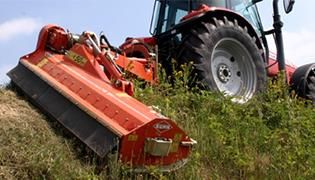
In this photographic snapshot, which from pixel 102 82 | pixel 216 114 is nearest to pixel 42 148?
pixel 102 82

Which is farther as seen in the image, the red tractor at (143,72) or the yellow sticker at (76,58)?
the yellow sticker at (76,58)

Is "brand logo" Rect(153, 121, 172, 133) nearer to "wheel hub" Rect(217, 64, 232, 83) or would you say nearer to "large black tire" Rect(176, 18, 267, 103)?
"large black tire" Rect(176, 18, 267, 103)

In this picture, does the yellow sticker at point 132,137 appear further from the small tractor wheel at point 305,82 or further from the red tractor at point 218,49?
the small tractor wheel at point 305,82

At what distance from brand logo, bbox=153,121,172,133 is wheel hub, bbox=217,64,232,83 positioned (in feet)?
8.81

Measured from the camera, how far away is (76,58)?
605 cm

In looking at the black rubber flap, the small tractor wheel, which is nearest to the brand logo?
the black rubber flap

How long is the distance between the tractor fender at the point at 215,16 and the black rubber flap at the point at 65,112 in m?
2.09

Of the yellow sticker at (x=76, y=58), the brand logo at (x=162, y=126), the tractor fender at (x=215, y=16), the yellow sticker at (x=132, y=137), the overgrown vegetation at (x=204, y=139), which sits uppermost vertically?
the tractor fender at (x=215, y=16)

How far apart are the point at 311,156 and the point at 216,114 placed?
114cm

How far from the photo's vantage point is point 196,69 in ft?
22.7

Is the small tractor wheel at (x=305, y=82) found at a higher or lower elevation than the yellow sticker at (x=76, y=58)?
lower

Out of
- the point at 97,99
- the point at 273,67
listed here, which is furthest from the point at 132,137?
the point at 273,67

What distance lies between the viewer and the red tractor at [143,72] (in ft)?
15.5

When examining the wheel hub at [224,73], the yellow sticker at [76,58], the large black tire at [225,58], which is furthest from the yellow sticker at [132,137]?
the wheel hub at [224,73]
